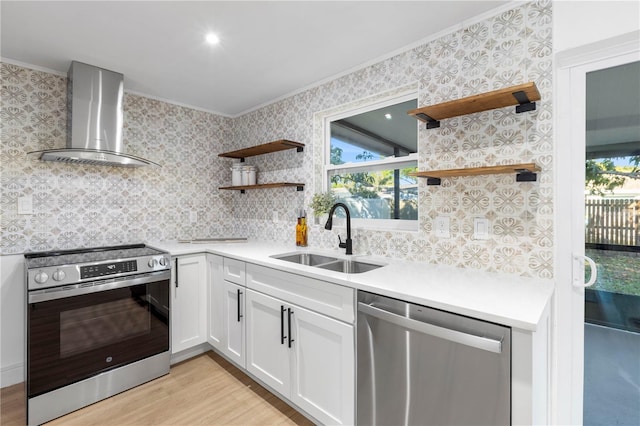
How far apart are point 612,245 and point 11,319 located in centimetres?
373

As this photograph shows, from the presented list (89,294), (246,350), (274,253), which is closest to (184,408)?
(246,350)

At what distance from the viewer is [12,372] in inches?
87.0

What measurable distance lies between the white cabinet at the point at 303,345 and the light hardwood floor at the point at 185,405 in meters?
0.14

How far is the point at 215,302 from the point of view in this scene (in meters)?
2.50

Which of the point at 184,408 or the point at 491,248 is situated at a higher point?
the point at 491,248

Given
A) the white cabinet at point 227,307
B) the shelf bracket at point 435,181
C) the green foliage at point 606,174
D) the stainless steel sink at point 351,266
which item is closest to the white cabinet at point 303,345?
the white cabinet at point 227,307

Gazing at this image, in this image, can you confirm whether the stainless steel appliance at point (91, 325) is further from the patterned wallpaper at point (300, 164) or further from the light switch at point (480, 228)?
the light switch at point (480, 228)

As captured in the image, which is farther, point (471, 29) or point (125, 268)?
point (125, 268)

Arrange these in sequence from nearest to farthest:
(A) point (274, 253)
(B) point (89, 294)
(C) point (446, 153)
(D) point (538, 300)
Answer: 1. (D) point (538, 300)
2. (C) point (446, 153)
3. (B) point (89, 294)
4. (A) point (274, 253)

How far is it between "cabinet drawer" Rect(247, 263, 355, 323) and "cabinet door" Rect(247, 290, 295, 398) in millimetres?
74

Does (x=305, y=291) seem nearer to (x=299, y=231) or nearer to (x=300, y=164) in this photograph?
(x=299, y=231)

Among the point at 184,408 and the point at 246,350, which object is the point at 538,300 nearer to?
the point at 246,350

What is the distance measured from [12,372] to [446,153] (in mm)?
3337

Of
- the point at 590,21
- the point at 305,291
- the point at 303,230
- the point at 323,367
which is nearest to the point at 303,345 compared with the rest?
the point at 323,367
